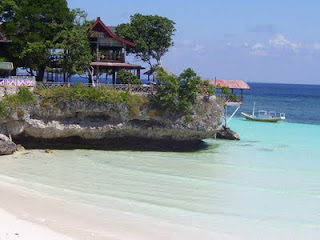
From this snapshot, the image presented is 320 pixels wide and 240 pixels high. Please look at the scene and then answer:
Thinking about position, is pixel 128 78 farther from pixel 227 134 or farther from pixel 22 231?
pixel 22 231

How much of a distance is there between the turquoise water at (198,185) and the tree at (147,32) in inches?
432

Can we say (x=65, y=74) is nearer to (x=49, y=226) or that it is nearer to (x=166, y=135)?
(x=166, y=135)

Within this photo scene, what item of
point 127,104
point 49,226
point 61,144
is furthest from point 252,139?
point 49,226

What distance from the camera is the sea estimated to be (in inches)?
731

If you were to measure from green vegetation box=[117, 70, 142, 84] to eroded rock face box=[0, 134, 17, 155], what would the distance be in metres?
10.8

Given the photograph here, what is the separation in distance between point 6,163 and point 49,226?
1192cm

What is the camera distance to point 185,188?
2469cm

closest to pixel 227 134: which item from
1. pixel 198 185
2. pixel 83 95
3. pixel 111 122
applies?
pixel 111 122

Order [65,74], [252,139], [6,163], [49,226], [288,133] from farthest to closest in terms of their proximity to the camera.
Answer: [288,133]
[252,139]
[65,74]
[6,163]
[49,226]

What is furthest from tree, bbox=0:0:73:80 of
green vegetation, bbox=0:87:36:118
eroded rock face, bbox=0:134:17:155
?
eroded rock face, bbox=0:134:17:155

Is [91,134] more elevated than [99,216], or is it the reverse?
[91,134]

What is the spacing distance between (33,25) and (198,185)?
65.3ft

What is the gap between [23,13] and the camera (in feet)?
120

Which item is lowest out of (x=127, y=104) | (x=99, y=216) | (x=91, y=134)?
(x=99, y=216)
